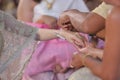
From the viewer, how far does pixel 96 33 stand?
4.95ft

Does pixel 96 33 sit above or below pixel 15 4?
above

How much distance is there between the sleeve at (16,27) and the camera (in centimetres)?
163

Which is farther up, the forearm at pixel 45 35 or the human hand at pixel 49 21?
the forearm at pixel 45 35

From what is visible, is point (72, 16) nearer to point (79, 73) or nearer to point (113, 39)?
point (79, 73)

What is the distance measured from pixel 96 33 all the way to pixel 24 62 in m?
0.36

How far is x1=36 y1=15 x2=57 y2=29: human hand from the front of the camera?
2.12m

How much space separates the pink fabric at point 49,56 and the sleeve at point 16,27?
0.16 metres

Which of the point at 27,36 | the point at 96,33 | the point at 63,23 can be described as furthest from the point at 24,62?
the point at 96,33

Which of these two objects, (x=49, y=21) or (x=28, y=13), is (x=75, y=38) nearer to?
(x=49, y=21)

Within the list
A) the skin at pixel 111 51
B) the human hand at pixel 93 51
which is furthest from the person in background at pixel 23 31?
the skin at pixel 111 51

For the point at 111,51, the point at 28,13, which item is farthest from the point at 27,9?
the point at 111,51

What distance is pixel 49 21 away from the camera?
213 cm

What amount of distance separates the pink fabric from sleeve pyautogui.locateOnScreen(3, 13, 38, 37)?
6.2 inches

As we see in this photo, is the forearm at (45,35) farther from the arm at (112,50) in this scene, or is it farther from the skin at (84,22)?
the arm at (112,50)
